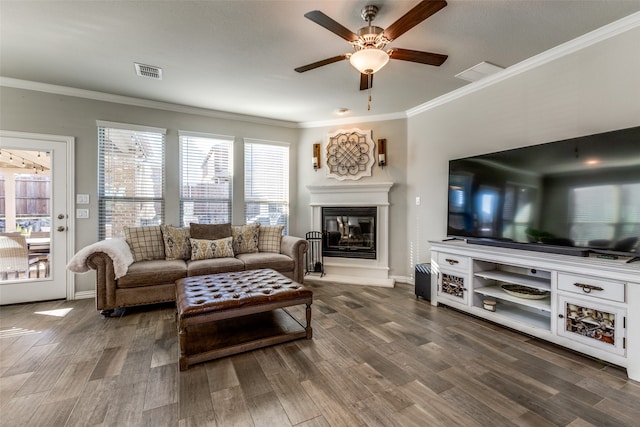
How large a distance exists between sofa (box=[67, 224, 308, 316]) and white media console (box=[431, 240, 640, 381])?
6.87 feet

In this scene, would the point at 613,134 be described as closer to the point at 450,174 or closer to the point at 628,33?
the point at 628,33

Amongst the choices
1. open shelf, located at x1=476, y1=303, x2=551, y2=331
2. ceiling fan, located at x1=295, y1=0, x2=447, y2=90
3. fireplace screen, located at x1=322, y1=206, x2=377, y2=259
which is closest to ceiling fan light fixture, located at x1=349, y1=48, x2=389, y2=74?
ceiling fan, located at x1=295, y1=0, x2=447, y2=90

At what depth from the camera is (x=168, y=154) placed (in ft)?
13.1

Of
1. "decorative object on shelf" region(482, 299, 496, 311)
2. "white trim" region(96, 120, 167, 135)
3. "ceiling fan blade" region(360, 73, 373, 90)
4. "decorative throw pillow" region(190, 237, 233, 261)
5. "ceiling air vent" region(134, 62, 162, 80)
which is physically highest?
"ceiling air vent" region(134, 62, 162, 80)

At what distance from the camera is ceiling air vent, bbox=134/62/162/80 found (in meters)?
2.90

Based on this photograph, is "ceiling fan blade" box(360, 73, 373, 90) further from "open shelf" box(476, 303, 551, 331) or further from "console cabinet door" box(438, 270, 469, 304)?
"open shelf" box(476, 303, 551, 331)

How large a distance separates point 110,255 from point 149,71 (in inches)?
78.4

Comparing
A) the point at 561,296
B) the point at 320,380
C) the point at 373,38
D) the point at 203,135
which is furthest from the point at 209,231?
the point at 561,296

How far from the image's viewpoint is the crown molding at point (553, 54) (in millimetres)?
2174

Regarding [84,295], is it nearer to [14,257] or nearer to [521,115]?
[14,257]

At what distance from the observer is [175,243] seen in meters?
3.61

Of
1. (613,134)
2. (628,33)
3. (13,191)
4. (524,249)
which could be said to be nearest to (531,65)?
(628,33)

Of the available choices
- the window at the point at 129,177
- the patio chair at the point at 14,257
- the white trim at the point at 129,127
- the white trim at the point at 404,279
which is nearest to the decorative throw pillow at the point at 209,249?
the window at the point at 129,177

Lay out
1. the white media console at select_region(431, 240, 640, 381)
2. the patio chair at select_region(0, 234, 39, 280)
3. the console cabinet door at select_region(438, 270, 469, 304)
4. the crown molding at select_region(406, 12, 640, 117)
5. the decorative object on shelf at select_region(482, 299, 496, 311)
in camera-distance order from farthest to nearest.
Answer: the patio chair at select_region(0, 234, 39, 280) < the console cabinet door at select_region(438, 270, 469, 304) < the decorative object on shelf at select_region(482, 299, 496, 311) < the crown molding at select_region(406, 12, 640, 117) < the white media console at select_region(431, 240, 640, 381)
